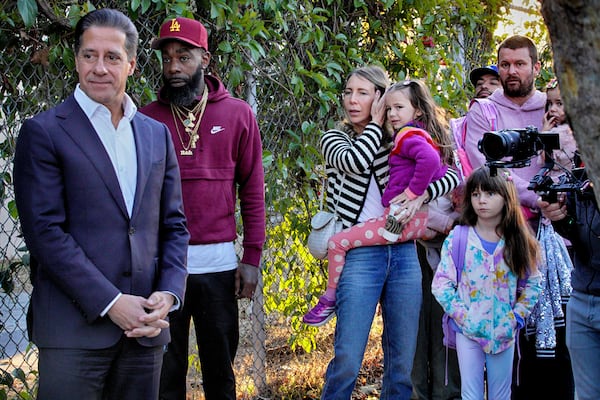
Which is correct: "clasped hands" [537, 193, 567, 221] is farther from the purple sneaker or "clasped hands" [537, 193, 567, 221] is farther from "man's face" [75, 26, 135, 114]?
"man's face" [75, 26, 135, 114]

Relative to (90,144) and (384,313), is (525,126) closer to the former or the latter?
(384,313)

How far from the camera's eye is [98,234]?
278 cm

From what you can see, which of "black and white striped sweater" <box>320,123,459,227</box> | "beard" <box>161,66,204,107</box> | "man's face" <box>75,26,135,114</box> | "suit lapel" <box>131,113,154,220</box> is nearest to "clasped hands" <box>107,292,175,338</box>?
"suit lapel" <box>131,113,154,220</box>

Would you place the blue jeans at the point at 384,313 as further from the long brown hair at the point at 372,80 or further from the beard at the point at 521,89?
the beard at the point at 521,89

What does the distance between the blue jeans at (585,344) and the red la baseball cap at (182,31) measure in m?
2.23

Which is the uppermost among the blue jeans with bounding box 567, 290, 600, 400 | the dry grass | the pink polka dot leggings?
the pink polka dot leggings

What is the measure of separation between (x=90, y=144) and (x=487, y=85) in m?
3.62

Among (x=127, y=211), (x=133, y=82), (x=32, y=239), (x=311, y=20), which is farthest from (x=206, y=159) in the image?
(x=311, y=20)

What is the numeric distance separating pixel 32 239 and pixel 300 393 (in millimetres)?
3002

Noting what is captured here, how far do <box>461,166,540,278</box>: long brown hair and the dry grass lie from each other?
1.75 m

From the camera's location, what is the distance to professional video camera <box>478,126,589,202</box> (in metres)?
3.01

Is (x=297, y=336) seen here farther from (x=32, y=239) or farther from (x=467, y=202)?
(x=32, y=239)

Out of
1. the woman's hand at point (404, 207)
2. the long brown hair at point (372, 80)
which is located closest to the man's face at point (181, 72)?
the long brown hair at point (372, 80)

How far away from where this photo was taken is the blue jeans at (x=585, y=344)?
3.45 meters
